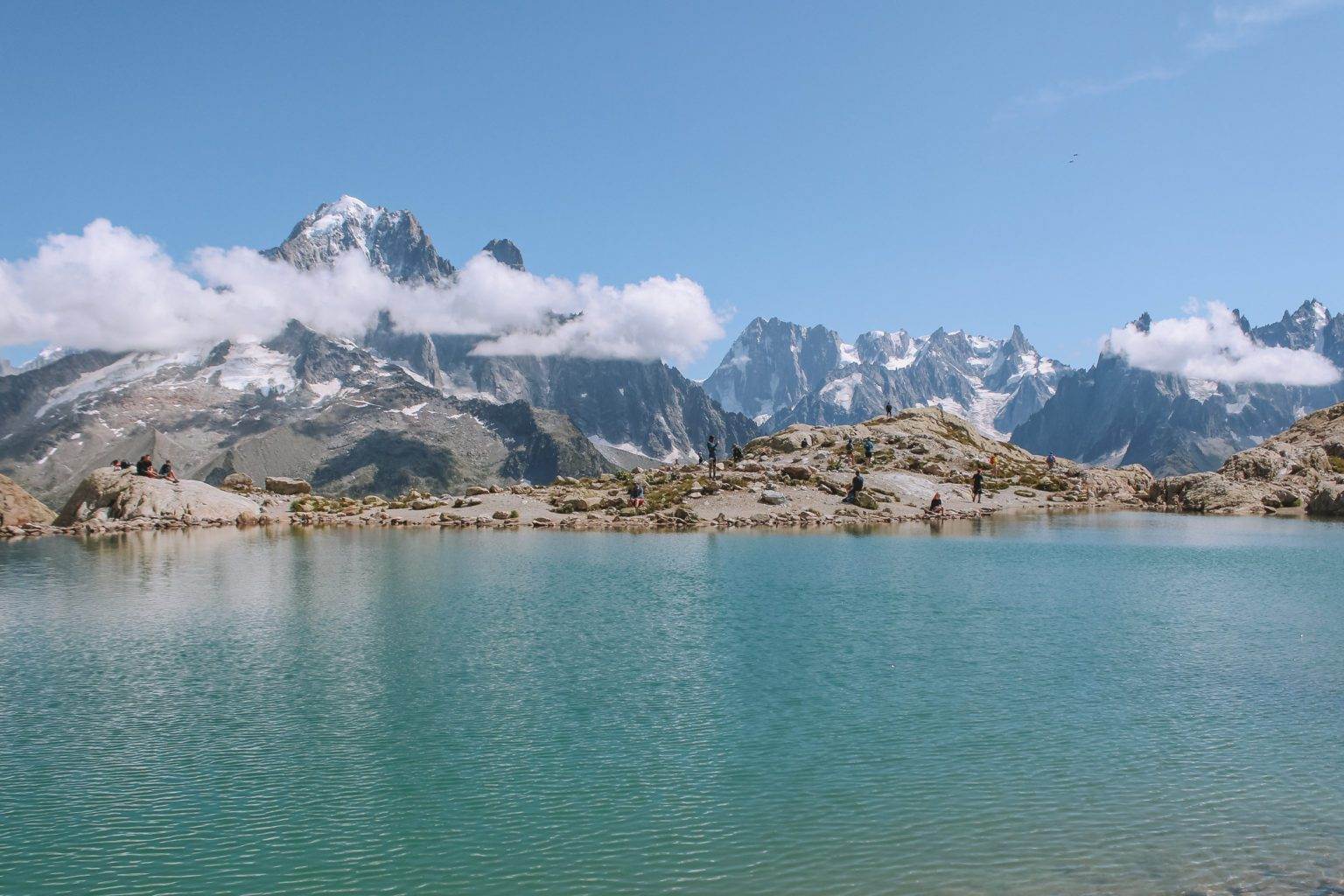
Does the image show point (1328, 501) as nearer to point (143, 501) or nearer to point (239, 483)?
point (143, 501)

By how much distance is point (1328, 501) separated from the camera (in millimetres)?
105750

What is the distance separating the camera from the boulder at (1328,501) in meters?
104

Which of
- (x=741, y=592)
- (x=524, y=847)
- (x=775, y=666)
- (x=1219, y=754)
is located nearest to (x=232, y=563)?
(x=741, y=592)

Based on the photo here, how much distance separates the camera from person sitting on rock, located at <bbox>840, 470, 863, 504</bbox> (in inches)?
3851

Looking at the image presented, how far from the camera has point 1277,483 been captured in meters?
120

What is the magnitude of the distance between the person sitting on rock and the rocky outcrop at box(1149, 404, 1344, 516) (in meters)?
49.4

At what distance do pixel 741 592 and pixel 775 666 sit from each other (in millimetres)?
16781

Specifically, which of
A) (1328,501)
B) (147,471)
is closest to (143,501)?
(147,471)

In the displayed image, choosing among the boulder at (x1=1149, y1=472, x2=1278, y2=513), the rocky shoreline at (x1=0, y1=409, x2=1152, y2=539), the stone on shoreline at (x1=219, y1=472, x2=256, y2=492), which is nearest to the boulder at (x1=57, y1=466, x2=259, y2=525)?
the rocky shoreline at (x1=0, y1=409, x2=1152, y2=539)

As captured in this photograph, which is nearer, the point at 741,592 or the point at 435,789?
the point at 435,789

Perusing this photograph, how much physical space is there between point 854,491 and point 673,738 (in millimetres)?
76062

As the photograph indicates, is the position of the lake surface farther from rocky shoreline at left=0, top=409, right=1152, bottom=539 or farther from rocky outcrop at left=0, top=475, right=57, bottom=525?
rocky outcrop at left=0, top=475, right=57, bottom=525

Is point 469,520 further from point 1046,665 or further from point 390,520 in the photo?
point 1046,665

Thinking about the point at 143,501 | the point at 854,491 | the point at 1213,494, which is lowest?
the point at 1213,494
